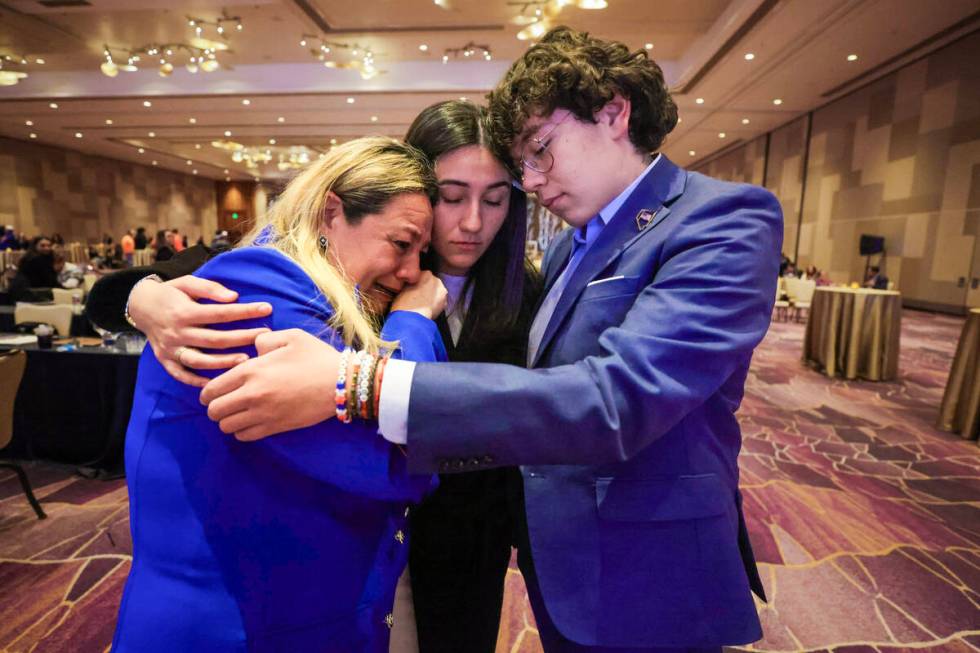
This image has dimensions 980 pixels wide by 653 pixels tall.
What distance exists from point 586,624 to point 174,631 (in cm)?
67

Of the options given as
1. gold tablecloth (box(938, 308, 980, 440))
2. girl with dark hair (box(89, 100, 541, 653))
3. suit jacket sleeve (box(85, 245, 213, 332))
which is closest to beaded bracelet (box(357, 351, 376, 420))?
girl with dark hair (box(89, 100, 541, 653))

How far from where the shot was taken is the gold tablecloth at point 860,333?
19.6 ft

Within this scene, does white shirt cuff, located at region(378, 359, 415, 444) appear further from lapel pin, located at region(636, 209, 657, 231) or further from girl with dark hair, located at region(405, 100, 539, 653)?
girl with dark hair, located at region(405, 100, 539, 653)

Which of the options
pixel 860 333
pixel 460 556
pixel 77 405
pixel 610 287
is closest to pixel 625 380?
pixel 610 287

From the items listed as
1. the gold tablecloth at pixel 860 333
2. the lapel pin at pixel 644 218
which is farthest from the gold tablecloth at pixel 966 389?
the lapel pin at pixel 644 218

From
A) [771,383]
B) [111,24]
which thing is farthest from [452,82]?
[771,383]

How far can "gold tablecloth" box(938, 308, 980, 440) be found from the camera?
4266mm

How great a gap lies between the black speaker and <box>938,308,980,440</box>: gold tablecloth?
24.6ft

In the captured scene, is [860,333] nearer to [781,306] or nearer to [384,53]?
[781,306]

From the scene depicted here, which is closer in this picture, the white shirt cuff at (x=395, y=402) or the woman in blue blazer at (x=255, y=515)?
the white shirt cuff at (x=395, y=402)

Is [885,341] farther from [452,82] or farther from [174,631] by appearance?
[452,82]

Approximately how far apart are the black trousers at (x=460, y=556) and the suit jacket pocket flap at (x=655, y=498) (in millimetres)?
418

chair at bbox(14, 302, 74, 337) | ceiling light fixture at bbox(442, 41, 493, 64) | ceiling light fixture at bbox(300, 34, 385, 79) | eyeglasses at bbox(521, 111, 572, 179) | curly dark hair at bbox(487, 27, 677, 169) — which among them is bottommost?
chair at bbox(14, 302, 74, 337)

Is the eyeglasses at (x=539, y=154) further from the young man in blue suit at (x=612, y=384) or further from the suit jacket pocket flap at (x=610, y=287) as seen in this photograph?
the suit jacket pocket flap at (x=610, y=287)
